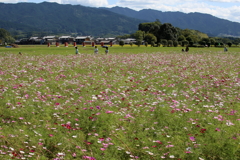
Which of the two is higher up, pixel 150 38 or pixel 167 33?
pixel 167 33

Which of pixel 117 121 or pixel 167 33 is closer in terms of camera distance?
pixel 117 121

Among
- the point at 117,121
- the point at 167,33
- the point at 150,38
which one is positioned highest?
the point at 167,33

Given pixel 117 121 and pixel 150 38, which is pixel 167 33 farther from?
pixel 117 121

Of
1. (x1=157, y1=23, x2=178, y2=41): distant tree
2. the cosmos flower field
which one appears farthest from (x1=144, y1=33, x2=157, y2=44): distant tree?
the cosmos flower field

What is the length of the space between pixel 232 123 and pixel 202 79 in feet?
37.6

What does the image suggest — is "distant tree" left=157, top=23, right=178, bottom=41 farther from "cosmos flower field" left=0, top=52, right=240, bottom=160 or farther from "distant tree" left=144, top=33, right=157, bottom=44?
"cosmos flower field" left=0, top=52, right=240, bottom=160

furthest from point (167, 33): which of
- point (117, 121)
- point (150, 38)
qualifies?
point (117, 121)

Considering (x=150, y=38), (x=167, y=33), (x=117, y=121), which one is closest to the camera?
(x=117, y=121)

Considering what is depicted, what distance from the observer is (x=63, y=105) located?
12719 mm

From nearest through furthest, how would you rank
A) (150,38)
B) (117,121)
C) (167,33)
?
(117,121)
(150,38)
(167,33)

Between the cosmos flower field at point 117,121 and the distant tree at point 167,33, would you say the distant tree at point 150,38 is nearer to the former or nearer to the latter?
the distant tree at point 167,33

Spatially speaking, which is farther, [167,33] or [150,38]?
[167,33]

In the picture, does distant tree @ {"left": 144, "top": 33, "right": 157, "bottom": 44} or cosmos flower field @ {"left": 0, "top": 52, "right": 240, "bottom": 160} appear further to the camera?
distant tree @ {"left": 144, "top": 33, "right": 157, "bottom": 44}

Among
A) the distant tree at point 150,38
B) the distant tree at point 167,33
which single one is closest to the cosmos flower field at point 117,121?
the distant tree at point 150,38
